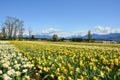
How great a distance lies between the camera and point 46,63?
9.22 metres

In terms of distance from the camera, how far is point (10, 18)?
3740 inches

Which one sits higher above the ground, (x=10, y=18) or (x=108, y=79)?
(x=10, y=18)

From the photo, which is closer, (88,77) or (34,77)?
(88,77)

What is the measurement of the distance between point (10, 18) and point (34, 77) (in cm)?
8888

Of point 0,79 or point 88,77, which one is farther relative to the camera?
point 0,79

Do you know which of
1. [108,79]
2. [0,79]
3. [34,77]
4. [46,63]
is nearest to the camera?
[108,79]

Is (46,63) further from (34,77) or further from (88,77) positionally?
(88,77)

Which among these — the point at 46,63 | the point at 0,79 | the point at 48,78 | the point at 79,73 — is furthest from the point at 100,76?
the point at 46,63

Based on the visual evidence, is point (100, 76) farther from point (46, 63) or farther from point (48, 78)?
point (46, 63)

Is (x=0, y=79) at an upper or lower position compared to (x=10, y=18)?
lower

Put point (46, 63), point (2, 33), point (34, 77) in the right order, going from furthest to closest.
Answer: point (2, 33), point (46, 63), point (34, 77)

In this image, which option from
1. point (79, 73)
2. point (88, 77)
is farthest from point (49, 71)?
point (88, 77)

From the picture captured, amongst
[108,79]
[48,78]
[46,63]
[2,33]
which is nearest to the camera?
[108,79]

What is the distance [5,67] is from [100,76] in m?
3.03
